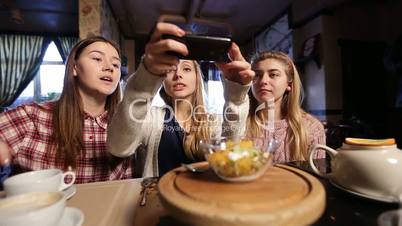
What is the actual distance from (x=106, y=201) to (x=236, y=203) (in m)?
0.31

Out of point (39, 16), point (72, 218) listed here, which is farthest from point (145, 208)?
point (39, 16)

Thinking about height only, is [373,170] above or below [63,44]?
below

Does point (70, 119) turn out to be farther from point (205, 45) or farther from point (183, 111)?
point (205, 45)

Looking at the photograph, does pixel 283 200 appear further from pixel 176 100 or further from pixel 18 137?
pixel 18 137

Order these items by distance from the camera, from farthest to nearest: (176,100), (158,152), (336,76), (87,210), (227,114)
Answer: (336,76) → (176,100) → (158,152) → (227,114) → (87,210)

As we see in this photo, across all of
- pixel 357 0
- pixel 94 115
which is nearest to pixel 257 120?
pixel 94 115

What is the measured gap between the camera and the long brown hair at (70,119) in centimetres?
82

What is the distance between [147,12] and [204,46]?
276cm

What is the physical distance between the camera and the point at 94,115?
928 millimetres

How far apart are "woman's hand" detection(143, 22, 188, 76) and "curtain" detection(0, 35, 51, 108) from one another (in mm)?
4026

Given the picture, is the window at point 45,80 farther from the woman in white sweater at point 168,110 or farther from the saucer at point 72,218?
the saucer at point 72,218

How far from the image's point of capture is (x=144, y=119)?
58 cm

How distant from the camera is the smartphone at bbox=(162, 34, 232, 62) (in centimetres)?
48

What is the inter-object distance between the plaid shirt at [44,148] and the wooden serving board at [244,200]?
19.7 inches
